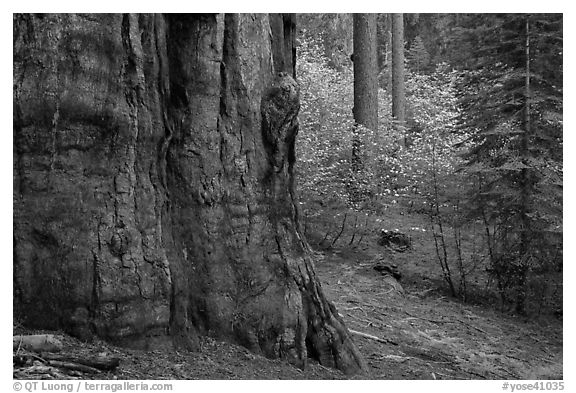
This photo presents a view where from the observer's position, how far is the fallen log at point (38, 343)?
4.01m

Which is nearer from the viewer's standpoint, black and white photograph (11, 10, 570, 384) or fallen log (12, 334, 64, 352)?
fallen log (12, 334, 64, 352)

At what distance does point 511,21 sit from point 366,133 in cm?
442

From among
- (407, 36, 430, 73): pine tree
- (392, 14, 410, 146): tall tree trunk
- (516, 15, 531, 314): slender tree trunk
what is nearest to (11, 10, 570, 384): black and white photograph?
(516, 15, 531, 314): slender tree trunk

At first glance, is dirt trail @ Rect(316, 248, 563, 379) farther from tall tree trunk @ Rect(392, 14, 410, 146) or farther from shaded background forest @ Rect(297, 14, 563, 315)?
tall tree trunk @ Rect(392, 14, 410, 146)

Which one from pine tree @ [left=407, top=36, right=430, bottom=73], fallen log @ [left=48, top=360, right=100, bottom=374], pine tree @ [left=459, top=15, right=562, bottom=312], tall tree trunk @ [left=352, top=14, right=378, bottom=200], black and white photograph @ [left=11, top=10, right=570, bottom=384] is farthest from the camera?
pine tree @ [left=407, top=36, right=430, bottom=73]

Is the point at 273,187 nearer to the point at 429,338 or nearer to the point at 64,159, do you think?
the point at 64,159

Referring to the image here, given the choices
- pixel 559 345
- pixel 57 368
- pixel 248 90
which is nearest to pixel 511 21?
pixel 559 345

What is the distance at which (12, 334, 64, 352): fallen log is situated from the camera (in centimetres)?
401

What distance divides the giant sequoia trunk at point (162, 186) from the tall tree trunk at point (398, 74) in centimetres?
1334

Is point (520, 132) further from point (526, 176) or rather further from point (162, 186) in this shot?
point (162, 186)

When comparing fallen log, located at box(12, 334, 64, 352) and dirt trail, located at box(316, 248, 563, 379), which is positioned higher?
fallen log, located at box(12, 334, 64, 352)

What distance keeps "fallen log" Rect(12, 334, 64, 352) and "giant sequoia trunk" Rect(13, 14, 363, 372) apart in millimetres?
204

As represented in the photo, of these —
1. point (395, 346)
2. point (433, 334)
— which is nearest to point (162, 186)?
point (395, 346)

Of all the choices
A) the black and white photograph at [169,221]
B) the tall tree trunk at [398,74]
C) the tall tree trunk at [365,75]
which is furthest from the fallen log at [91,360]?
the tall tree trunk at [398,74]
